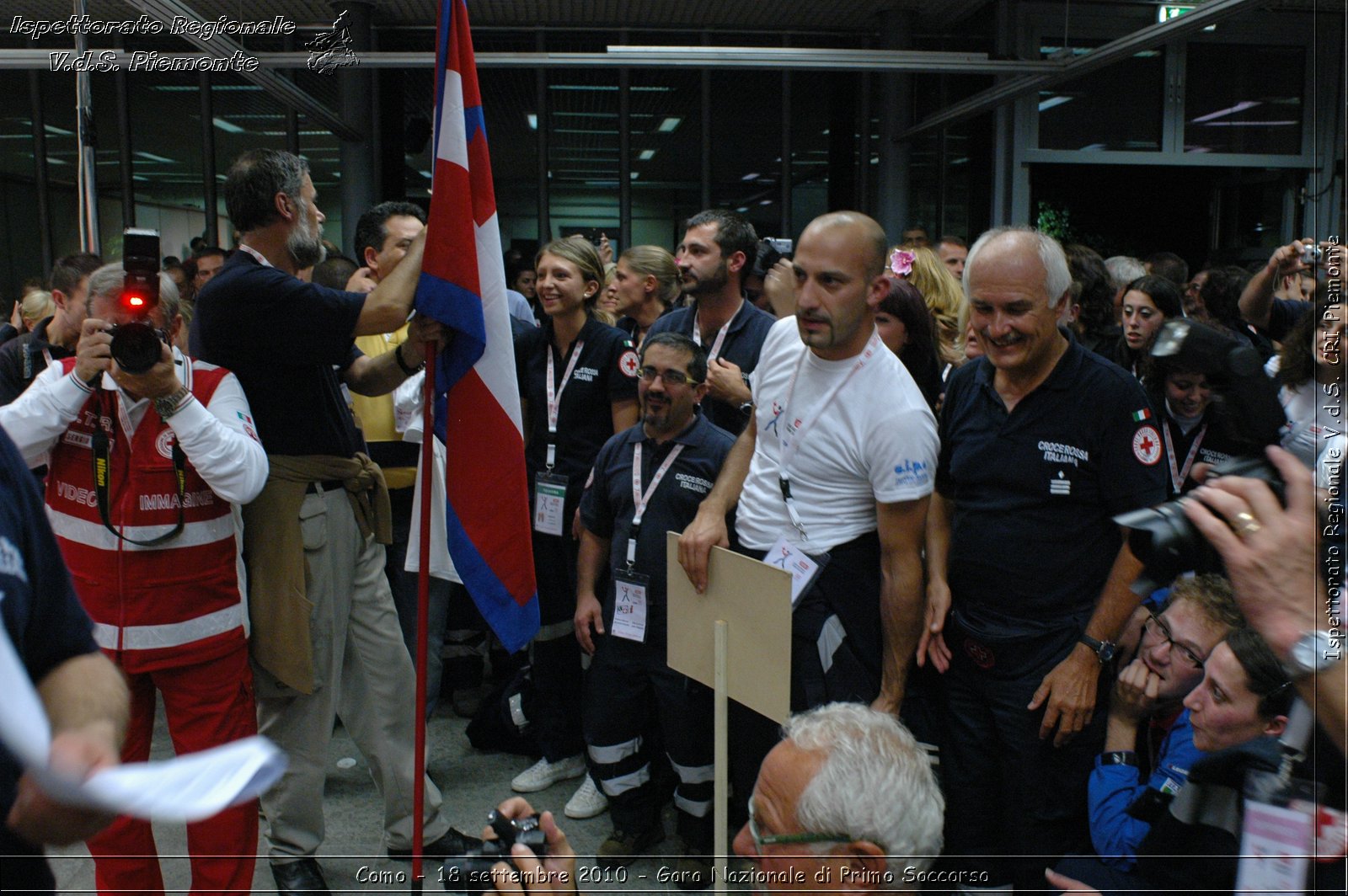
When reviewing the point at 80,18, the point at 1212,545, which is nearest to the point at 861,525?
the point at 1212,545

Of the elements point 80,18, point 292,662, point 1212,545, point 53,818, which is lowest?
point 292,662

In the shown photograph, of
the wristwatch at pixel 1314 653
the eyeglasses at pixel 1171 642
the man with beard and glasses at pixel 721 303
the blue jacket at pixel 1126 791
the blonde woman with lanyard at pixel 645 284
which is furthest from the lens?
the blonde woman with lanyard at pixel 645 284

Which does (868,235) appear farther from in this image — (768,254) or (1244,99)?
(1244,99)

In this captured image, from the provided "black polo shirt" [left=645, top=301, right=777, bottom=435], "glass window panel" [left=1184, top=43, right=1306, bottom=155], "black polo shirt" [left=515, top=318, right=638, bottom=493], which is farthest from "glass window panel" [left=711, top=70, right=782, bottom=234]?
"black polo shirt" [left=515, top=318, right=638, bottom=493]

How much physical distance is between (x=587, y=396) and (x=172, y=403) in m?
1.73

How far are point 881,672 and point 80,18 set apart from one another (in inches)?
130

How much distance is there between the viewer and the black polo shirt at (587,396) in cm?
384

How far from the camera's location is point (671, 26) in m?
9.81

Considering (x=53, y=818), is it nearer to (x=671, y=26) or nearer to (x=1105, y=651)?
(x=1105, y=651)

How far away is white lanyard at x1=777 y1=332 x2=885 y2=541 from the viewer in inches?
98.3

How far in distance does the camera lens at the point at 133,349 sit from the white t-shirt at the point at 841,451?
5.08ft

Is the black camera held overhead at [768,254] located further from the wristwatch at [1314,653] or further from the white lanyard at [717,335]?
the wristwatch at [1314,653]

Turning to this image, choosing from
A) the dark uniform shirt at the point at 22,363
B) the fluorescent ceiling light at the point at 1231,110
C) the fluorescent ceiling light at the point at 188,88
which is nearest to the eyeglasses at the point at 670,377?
the dark uniform shirt at the point at 22,363

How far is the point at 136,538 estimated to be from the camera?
2.50m
